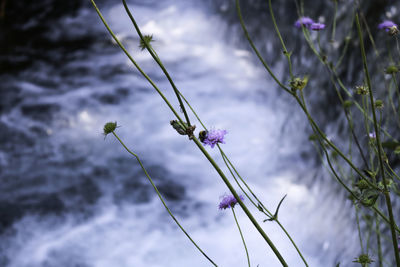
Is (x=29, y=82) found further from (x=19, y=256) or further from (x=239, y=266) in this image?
(x=239, y=266)

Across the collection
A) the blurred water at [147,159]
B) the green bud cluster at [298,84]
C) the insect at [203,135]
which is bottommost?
the insect at [203,135]

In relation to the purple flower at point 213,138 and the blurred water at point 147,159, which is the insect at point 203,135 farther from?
the blurred water at point 147,159

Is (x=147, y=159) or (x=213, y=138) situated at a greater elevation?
(x=147, y=159)

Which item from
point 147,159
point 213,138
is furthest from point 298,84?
point 147,159

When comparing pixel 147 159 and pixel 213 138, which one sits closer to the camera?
pixel 213 138

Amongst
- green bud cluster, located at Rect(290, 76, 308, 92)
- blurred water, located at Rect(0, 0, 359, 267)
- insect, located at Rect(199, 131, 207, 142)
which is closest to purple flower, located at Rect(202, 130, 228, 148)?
insect, located at Rect(199, 131, 207, 142)

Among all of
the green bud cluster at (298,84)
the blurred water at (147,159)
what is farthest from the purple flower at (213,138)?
the blurred water at (147,159)

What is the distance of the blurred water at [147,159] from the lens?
6.84 feet

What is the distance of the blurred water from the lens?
6.84ft

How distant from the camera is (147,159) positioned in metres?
2.72

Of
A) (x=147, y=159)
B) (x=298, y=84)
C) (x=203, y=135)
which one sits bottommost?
(x=203, y=135)

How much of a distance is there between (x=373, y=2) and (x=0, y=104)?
2.42 metres

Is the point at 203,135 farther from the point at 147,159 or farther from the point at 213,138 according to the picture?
the point at 147,159

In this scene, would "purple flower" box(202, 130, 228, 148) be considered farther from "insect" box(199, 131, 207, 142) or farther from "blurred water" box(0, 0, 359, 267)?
"blurred water" box(0, 0, 359, 267)
